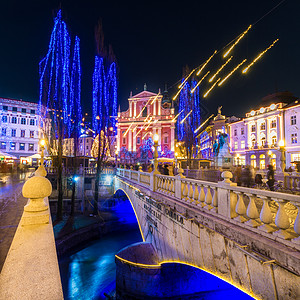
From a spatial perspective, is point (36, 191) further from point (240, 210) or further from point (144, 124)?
point (144, 124)

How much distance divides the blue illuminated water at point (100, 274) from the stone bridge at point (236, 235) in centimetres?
469

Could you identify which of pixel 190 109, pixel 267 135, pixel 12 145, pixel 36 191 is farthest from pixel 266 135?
pixel 12 145

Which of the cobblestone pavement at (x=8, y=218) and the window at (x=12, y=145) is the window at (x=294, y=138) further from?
the window at (x=12, y=145)

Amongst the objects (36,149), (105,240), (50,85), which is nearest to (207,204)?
(105,240)

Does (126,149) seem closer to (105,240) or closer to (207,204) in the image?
(105,240)

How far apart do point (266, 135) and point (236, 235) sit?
4535 centimetres

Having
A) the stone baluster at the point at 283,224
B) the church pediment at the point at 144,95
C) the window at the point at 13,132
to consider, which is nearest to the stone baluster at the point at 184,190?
the stone baluster at the point at 283,224

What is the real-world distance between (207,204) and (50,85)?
19.5 meters

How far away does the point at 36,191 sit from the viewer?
4180 millimetres

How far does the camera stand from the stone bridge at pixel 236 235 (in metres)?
2.97

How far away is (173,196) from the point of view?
7375 mm

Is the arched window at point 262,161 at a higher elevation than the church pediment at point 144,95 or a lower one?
lower

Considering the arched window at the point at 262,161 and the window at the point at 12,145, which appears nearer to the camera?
the arched window at the point at 262,161

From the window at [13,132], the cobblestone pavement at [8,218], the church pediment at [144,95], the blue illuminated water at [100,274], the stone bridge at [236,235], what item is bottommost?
the blue illuminated water at [100,274]
